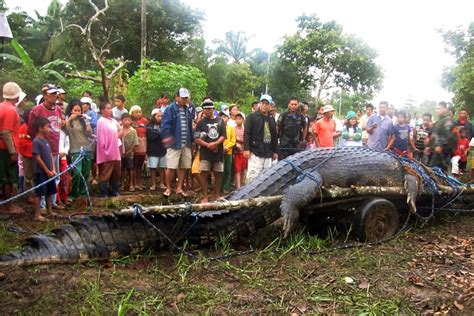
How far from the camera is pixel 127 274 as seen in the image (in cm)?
325

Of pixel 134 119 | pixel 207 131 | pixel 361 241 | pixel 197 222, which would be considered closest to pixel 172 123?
pixel 207 131

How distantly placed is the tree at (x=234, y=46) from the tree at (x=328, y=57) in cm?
1580

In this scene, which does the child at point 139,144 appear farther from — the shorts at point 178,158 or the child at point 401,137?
the child at point 401,137

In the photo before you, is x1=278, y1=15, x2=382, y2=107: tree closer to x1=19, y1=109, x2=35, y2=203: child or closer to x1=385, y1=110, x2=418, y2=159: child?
x1=385, y1=110, x2=418, y2=159: child

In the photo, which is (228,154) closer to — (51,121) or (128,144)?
(128,144)

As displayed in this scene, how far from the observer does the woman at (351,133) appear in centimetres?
843

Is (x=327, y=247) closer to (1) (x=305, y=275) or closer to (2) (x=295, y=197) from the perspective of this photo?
(2) (x=295, y=197)

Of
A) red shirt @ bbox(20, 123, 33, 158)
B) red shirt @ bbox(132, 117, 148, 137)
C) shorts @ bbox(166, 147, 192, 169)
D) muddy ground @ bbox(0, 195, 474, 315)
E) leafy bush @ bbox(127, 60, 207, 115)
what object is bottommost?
muddy ground @ bbox(0, 195, 474, 315)

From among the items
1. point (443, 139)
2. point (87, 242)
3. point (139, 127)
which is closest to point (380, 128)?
point (443, 139)

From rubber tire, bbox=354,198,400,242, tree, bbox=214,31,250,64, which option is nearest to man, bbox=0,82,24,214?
rubber tire, bbox=354,198,400,242

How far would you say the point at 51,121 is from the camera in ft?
17.6

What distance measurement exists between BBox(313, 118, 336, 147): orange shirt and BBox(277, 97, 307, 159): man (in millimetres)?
289

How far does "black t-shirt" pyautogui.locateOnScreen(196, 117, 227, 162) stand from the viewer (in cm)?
633

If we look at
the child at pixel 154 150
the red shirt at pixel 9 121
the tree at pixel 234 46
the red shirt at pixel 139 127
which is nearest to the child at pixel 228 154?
the child at pixel 154 150
